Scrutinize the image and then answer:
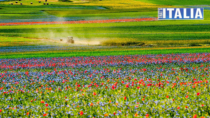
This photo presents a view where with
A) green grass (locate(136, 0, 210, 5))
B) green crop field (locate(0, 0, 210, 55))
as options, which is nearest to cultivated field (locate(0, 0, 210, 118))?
green grass (locate(136, 0, 210, 5))

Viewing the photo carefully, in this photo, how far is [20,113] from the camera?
9430mm

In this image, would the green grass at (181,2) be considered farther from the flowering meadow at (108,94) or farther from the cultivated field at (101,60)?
the flowering meadow at (108,94)

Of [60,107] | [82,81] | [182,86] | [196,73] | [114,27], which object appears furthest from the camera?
[114,27]

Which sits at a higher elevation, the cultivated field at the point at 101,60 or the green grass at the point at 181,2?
the green grass at the point at 181,2

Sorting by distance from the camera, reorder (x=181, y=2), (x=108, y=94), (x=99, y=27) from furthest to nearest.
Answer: (x=181, y=2), (x=99, y=27), (x=108, y=94)

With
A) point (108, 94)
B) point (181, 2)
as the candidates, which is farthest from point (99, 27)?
point (108, 94)

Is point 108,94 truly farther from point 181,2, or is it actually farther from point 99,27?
point 181,2

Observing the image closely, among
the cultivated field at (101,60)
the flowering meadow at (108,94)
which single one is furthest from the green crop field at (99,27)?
the flowering meadow at (108,94)

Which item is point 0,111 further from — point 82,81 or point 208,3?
point 208,3

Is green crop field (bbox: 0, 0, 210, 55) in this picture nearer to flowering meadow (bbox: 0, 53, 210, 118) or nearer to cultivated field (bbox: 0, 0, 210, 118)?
cultivated field (bbox: 0, 0, 210, 118)

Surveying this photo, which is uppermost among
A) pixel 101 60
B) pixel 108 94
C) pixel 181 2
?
pixel 181 2

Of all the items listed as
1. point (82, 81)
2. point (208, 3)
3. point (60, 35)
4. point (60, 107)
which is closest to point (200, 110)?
point (60, 107)

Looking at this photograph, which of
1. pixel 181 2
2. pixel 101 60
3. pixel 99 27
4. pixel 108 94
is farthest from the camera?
pixel 181 2

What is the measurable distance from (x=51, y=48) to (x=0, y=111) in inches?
1165
